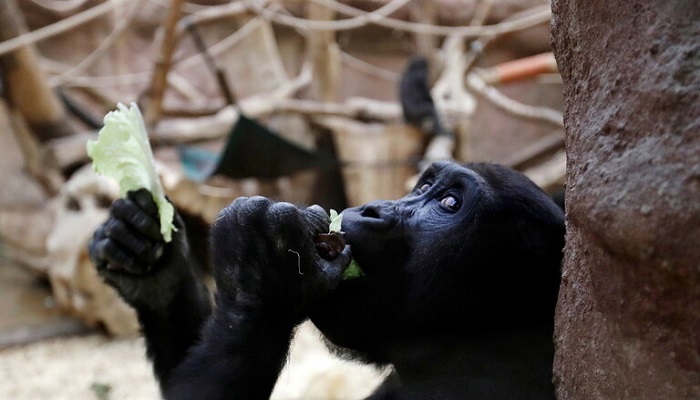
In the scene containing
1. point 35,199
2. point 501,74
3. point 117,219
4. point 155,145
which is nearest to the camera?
point 117,219

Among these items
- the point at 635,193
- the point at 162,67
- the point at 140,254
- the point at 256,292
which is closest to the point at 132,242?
the point at 140,254

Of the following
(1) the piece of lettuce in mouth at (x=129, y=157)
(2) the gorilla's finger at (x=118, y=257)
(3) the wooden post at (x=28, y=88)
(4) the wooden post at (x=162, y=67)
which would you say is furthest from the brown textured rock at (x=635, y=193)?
(3) the wooden post at (x=28, y=88)

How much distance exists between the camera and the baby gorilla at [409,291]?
1.61 m

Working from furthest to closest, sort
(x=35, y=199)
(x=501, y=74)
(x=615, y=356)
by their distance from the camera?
(x=501, y=74)
(x=35, y=199)
(x=615, y=356)

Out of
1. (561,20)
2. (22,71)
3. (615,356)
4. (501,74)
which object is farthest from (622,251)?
(501,74)

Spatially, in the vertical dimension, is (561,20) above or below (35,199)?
above

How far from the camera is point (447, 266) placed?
1776 millimetres

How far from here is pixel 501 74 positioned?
6902 mm

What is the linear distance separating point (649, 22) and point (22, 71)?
5140mm

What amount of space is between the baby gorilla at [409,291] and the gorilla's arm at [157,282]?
1.61 feet

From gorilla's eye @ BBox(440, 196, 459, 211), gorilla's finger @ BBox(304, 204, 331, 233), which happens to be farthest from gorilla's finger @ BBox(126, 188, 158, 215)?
gorilla's eye @ BBox(440, 196, 459, 211)

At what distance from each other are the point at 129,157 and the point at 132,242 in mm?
269

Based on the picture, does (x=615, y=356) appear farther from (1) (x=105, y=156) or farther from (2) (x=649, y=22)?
(1) (x=105, y=156)

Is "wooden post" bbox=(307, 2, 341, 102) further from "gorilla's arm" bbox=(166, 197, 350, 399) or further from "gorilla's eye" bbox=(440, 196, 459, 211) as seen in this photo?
"gorilla's arm" bbox=(166, 197, 350, 399)
